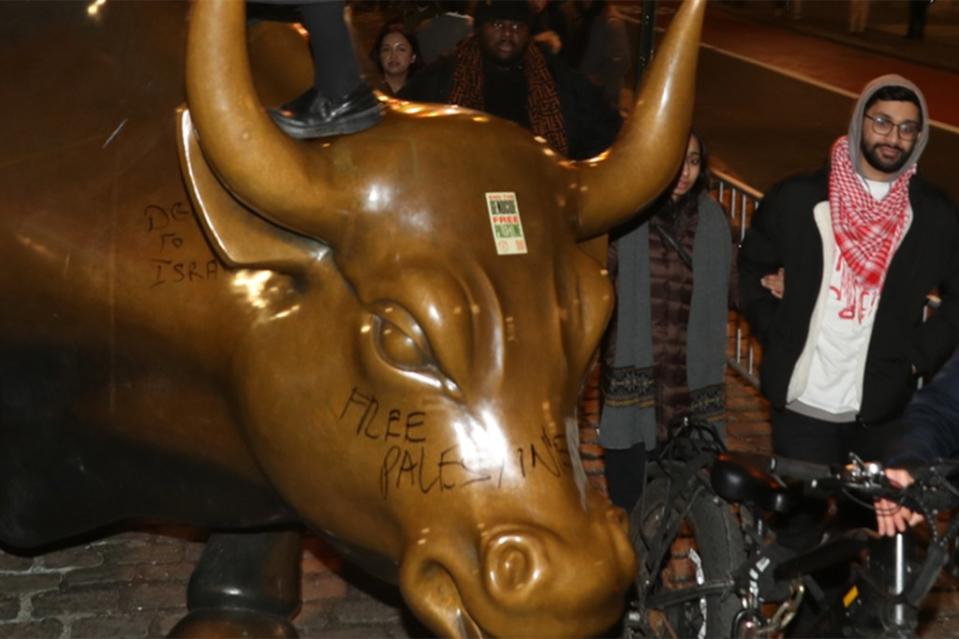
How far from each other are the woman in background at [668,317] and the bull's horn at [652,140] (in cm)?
193

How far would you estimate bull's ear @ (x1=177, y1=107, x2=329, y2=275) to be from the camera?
404cm

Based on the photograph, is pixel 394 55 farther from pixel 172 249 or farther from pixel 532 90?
pixel 172 249

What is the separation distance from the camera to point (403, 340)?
3.94 m

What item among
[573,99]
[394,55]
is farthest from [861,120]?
[394,55]

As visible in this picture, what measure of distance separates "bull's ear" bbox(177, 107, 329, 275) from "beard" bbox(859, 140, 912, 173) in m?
2.46

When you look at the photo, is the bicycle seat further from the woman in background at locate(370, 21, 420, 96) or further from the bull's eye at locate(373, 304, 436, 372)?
the woman in background at locate(370, 21, 420, 96)

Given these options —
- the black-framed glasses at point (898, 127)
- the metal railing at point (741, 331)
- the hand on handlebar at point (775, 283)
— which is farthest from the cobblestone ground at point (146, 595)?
the metal railing at point (741, 331)

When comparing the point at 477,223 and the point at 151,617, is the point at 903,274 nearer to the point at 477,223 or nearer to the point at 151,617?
the point at 477,223

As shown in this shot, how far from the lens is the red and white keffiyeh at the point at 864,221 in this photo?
227 inches

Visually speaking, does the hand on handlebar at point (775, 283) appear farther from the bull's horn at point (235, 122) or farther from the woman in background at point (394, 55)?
the woman in background at point (394, 55)

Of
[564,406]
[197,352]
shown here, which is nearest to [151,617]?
[197,352]

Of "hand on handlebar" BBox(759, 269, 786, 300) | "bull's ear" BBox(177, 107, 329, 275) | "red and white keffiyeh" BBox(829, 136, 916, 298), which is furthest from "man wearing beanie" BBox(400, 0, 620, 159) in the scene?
"bull's ear" BBox(177, 107, 329, 275)

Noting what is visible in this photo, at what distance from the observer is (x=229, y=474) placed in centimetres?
450

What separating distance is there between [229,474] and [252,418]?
1.09ft
